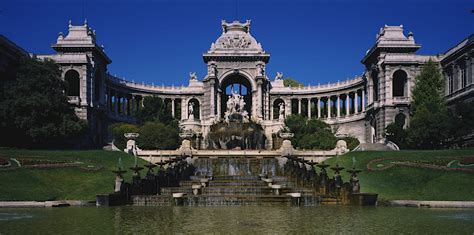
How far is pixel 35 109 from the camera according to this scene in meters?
59.5

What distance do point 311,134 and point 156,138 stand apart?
78.9 ft

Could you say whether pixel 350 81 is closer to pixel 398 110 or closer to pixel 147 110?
pixel 398 110

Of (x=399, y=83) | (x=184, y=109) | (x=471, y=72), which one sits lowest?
(x=184, y=109)

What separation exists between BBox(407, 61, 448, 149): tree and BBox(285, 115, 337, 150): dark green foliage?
452 inches

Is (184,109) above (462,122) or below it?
above

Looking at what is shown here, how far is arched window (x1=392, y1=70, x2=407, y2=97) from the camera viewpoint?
9144 cm

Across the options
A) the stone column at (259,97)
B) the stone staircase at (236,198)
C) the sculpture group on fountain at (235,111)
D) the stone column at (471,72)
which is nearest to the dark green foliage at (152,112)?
the sculpture group on fountain at (235,111)

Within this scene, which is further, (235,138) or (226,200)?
(235,138)

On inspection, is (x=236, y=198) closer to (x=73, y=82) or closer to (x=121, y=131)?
(x=121, y=131)

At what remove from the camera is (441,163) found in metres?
41.2

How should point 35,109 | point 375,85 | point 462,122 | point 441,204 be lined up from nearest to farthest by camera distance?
point 441,204, point 35,109, point 462,122, point 375,85

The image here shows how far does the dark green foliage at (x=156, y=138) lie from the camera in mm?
70812

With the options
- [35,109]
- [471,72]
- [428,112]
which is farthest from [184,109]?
[471,72]

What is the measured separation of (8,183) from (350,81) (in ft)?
275
